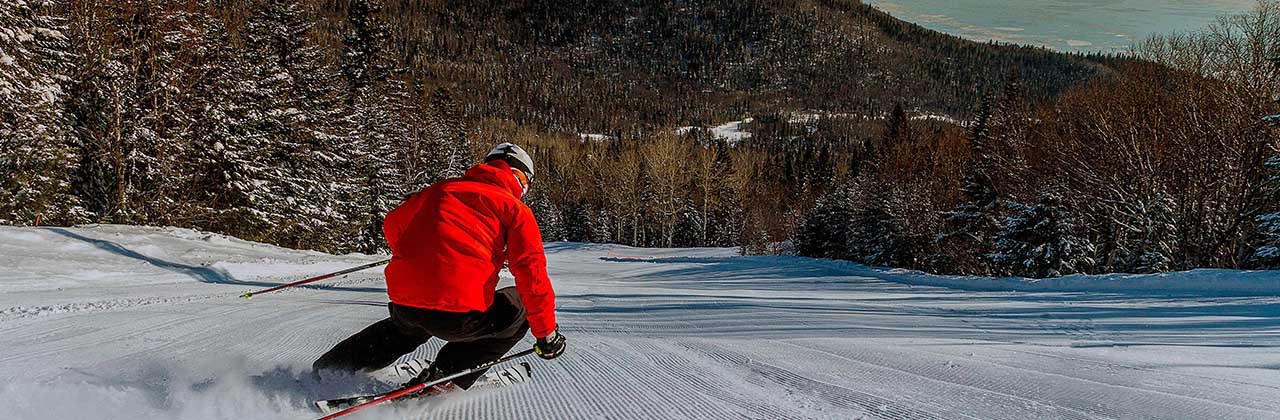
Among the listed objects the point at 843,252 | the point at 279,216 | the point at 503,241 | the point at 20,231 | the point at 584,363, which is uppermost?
the point at 503,241

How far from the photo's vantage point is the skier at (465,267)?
283cm

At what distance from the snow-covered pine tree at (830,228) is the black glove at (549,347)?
3626 cm

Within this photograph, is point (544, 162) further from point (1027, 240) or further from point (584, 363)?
point (584, 363)

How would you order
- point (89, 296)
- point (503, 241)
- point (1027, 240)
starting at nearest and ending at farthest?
point (503, 241), point (89, 296), point (1027, 240)

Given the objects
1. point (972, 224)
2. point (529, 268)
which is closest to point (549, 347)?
point (529, 268)

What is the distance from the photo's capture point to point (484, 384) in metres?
3.30

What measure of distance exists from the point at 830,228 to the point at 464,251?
41.8m

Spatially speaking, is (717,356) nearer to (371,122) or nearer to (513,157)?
(513,157)

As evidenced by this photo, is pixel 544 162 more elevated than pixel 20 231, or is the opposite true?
pixel 20 231

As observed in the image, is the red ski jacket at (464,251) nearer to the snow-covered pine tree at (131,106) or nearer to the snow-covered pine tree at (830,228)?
the snow-covered pine tree at (131,106)

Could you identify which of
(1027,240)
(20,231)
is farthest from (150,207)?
(1027,240)

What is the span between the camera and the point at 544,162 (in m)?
108

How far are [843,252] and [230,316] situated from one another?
38605 millimetres

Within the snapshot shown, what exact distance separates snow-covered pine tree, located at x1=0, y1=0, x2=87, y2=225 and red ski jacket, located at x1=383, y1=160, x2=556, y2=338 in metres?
17.7
